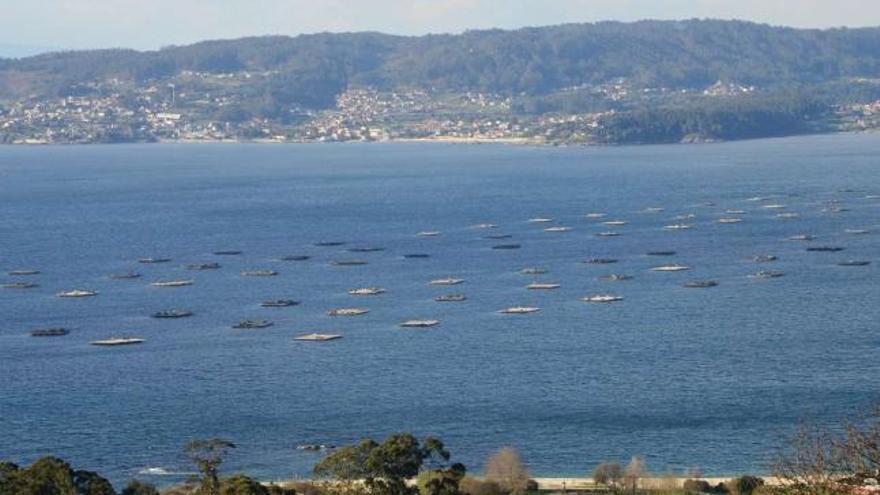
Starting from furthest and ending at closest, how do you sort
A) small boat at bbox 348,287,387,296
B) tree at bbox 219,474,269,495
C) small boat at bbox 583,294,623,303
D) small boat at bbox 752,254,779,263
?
small boat at bbox 752,254,779,263, small boat at bbox 348,287,387,296, small boat at bbox 583,294,623,303, tree at bbox 219,474,269,495

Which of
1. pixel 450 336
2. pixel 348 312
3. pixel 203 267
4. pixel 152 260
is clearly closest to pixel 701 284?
pixel 450 336

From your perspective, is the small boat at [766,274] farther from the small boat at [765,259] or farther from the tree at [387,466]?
the tree at [387,466]

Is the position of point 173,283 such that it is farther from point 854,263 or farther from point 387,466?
point 387,466

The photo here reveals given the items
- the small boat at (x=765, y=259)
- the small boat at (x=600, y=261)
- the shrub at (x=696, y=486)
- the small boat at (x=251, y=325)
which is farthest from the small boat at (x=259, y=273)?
the shrub at (x=696, y=486)

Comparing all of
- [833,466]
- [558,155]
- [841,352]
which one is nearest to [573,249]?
[841,352]

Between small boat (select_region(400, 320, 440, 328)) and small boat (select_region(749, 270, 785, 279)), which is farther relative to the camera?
small boat (select_region(749, 270, 785, 279))

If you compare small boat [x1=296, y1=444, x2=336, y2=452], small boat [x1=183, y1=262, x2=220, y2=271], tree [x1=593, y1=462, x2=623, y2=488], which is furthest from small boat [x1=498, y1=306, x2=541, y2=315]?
tree [x1=593, y1=462, x2=623, y2=488]

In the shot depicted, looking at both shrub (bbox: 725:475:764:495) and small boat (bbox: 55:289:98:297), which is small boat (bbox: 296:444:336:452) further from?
small boat (bbox: 55:289:98:297)
